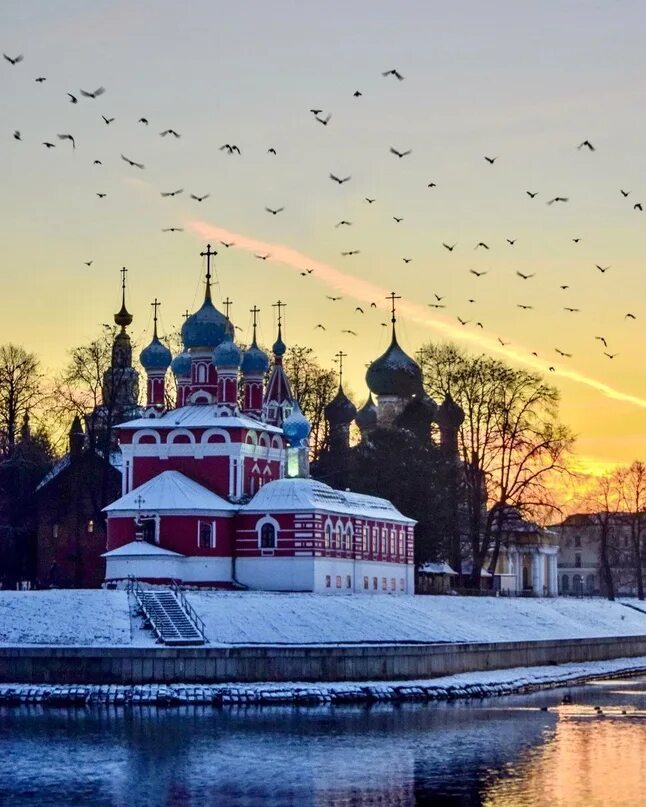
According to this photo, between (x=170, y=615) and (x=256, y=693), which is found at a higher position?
(x=170, y=615)

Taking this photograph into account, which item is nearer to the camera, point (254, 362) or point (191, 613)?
point (191, 613)

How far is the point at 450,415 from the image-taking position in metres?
94.9

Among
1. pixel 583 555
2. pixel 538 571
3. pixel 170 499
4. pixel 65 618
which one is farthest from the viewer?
pixel 583 555

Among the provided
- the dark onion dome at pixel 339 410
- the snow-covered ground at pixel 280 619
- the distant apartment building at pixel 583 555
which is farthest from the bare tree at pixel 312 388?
the distant apartment building at pixel 583 555

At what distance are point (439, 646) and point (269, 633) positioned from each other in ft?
18.4

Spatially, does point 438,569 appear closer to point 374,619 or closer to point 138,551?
point 138,551

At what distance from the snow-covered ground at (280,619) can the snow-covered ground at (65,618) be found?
31 mm

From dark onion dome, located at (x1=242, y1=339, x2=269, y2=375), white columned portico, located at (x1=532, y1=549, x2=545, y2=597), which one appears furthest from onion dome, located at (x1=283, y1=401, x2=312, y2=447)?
white columned portico, located at (x1=532, y1=549, x2=545, y2=597)

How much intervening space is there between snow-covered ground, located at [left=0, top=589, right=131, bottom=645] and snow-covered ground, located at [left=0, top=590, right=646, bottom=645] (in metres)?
0.03

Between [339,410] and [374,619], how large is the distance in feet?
134

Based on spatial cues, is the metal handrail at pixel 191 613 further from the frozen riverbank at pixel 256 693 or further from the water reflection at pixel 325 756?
the water reflection at pixel 325 756

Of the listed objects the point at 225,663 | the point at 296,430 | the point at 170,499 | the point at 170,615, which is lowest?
the point at 225,663

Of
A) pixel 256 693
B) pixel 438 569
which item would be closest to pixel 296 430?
pixel 438 569

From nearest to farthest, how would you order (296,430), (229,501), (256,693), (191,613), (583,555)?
(256,693)
(191,613)
(229,501)
(296,430)
(583,555)
